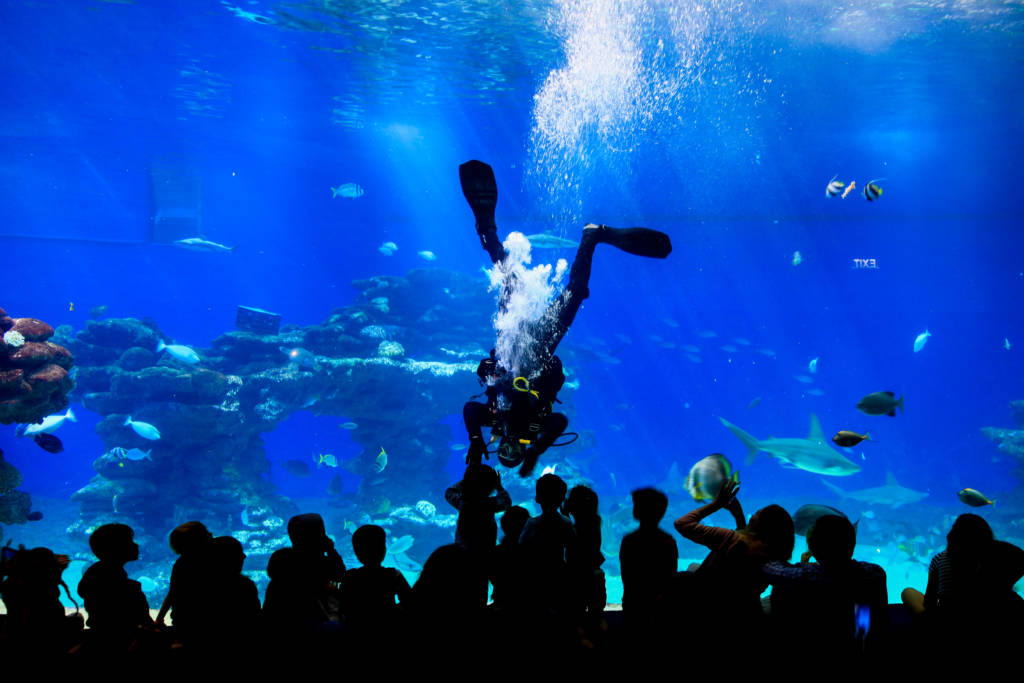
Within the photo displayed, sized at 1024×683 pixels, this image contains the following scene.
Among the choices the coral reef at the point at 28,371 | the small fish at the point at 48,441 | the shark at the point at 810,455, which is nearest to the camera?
the coral reef at the point at 28,371

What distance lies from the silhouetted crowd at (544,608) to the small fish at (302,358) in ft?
44.0

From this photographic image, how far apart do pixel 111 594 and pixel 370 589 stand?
4.11 ft

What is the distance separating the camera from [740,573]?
235cm

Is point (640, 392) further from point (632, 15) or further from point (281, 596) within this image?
point (281, 596)

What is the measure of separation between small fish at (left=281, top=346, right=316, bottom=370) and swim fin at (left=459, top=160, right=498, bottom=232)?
12.0 meters

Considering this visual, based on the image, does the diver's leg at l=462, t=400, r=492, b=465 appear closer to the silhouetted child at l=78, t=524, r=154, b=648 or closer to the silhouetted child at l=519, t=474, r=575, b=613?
the silhouetted child at l=519, t=474, r=575, b=613

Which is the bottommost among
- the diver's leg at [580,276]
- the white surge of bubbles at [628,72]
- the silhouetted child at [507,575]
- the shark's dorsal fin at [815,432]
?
the silhouetted child at [507,575]

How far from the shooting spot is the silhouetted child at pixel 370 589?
2.44 meters

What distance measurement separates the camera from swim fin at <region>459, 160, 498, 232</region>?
4875 mm

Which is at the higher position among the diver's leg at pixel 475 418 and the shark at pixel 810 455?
the shark at pixel 810 455

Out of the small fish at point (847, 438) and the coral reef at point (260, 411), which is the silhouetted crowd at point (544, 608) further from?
the coral reef at point (260, 411)

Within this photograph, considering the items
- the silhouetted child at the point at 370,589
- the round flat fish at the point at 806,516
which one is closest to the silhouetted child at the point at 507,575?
the silhouetted child at the point at 370,589

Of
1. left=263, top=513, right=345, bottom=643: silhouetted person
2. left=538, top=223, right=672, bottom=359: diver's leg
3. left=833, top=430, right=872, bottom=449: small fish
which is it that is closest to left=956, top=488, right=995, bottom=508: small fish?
left=833, top=430, right=872, bottom=449: small fish

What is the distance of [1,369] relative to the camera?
6688 mm
